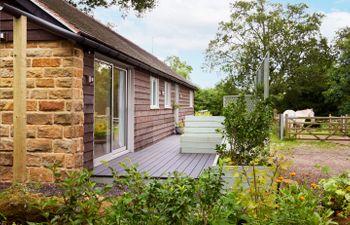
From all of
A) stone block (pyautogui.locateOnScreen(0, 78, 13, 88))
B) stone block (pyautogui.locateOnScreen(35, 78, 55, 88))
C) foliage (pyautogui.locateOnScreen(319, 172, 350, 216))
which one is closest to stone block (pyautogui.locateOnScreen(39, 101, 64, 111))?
stone block (pyautogui.locateOnScreen(35, 78, 55, 88))

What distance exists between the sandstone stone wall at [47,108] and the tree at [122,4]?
1256cm

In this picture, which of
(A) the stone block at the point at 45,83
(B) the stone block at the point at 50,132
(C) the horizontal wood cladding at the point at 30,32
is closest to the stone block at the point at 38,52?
(C) the horizontal wood cladding at the point at 30,32

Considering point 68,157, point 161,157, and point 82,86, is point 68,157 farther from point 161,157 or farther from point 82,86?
point 161,157

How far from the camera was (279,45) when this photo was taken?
28.5 meters

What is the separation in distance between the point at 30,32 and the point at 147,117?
18.1 feet

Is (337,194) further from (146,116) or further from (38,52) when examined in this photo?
(146,116)

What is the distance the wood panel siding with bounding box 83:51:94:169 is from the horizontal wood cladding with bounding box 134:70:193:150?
9.57ft

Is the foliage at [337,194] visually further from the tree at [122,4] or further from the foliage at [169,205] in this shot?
the tree at [122,4]

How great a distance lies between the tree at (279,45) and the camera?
93.0 feet

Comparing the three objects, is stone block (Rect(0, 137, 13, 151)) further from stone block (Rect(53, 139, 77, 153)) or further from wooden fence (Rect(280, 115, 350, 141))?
wooden fence (Rect(280, 115, 350, 141))

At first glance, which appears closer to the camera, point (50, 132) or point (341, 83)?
point (50, 132)

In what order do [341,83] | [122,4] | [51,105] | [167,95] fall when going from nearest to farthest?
[51,105] < [167,95] < [122,4] < [341,83]

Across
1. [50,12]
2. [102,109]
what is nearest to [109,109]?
[102,109]

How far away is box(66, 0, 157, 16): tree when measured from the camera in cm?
1864
